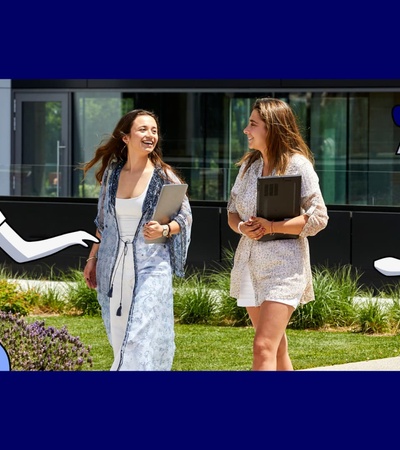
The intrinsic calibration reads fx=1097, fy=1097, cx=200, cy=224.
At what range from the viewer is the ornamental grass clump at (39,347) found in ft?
22.5

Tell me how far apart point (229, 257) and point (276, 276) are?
305 cm

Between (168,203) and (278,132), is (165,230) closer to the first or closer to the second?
(168,203)

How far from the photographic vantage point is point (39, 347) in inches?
274

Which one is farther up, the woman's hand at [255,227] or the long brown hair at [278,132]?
the long brown hair at [278,132]

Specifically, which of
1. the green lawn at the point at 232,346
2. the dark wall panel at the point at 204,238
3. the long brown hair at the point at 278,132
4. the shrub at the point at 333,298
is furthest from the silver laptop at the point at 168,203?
the shrub at the point at 333,298

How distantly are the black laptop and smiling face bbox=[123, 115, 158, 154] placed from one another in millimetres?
709

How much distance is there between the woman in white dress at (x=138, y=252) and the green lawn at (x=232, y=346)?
132 cm

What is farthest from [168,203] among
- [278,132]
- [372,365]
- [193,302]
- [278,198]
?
[193,302]

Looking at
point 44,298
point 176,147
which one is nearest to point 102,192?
point 44,298

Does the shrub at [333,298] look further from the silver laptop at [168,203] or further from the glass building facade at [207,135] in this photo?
the silver laptop at [168,203]

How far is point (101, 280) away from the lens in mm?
6457

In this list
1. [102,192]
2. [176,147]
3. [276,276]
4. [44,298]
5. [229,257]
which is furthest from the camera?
[176,147]
